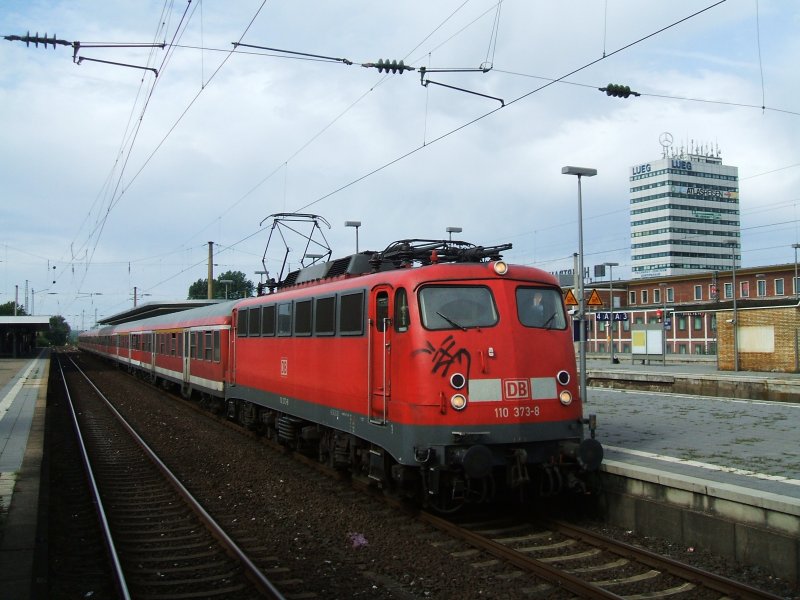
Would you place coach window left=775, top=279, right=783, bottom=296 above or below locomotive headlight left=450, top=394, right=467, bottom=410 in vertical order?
above

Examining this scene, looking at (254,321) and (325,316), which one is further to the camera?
(254,321)

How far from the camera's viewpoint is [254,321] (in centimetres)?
1484

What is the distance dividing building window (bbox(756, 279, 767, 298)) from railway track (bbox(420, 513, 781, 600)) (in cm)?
6066

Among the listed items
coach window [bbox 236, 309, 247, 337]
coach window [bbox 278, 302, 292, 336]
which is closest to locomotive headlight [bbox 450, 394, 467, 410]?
coach window [bbox 278, 302, 292, 336]

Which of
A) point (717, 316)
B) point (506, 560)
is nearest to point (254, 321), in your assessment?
point (506, 560)

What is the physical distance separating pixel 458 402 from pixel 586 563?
82.2 inches

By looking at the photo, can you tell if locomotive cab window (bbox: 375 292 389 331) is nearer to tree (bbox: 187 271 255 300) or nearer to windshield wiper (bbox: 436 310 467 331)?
windshield wiper (bbox: 436 310 467 331)

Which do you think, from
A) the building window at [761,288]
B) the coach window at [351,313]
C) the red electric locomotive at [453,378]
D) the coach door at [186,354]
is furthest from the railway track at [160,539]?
the building window at [761,288]

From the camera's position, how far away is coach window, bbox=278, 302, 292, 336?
12.4 metres

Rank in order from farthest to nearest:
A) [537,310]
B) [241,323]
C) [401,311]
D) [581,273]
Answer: [581,273] → [241,323] → [537,310] → [401,311]

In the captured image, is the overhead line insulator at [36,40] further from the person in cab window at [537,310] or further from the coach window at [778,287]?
the coach window at [778,287]

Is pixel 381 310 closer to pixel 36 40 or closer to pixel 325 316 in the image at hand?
pixel 325 316

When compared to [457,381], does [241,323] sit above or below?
above

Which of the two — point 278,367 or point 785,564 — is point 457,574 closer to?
point 785,564
